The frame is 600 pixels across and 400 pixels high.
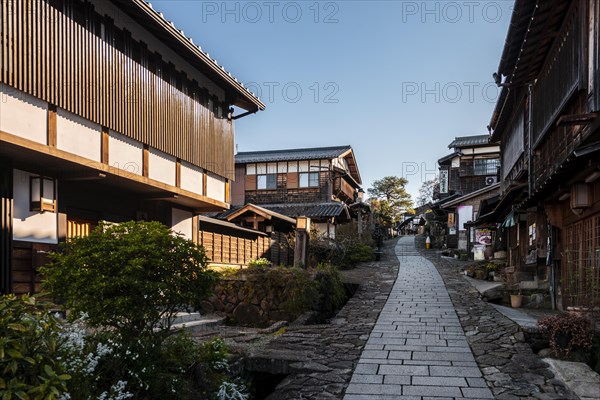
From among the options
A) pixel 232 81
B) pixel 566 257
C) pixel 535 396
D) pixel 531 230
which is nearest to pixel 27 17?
pixel 232 81

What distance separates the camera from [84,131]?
10367 mm

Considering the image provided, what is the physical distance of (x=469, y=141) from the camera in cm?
3541

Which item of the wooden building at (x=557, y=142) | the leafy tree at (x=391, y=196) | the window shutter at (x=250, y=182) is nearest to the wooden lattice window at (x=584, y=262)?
the wooden building at (x=557, y=142)

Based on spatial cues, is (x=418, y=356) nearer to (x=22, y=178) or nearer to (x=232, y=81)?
(x=22, y=178)

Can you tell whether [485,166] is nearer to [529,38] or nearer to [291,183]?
[291,183]

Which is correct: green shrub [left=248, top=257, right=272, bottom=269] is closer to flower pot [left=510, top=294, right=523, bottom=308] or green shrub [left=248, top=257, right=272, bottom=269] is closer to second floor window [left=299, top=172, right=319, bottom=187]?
flower pot [left=510, top=294, right=523, bottom=308]

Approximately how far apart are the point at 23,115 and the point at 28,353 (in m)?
6.99

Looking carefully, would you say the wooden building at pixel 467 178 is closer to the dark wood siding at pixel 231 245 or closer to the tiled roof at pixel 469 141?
the tiled roof at pixel 469 141

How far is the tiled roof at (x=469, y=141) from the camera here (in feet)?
111

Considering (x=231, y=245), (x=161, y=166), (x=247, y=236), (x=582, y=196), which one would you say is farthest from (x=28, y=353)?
(x=247, y=236)

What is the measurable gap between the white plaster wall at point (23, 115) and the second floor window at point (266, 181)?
85.3 feet

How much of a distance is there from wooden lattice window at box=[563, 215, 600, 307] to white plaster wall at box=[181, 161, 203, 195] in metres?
10.5

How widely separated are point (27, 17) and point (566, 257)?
41.5 ft

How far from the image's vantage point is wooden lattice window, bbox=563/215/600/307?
27.2ft
